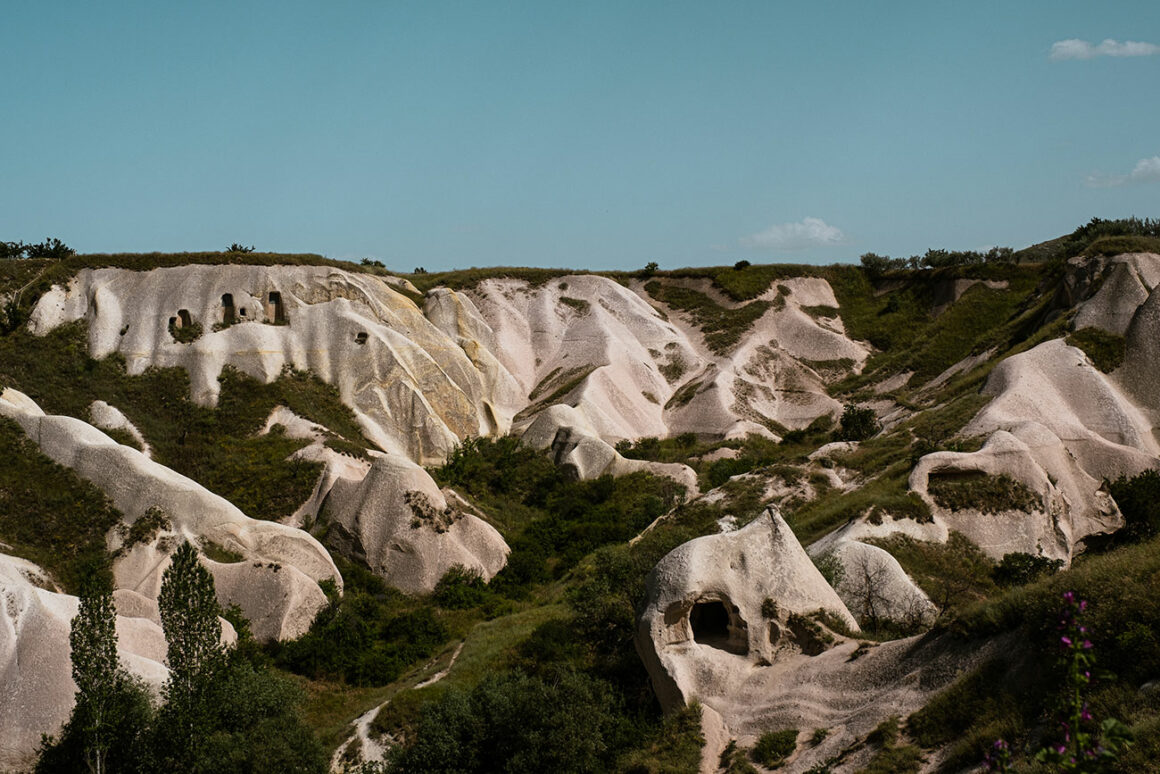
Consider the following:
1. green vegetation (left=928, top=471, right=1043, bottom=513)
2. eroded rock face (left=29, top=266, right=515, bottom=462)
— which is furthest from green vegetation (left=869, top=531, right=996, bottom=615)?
eroded rock face (left=29, top=266, right=515, bottom=462)

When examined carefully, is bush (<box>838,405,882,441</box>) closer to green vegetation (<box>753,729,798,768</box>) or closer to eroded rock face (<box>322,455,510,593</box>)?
eroded rock face (<box>322,455,510,593</box>)

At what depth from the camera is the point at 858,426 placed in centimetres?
5597

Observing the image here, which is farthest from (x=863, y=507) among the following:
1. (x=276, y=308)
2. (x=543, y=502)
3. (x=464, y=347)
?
(x=276, y=308)

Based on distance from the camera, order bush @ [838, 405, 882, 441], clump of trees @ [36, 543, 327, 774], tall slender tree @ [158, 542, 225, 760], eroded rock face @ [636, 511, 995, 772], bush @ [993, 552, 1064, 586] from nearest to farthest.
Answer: eroded rock face @ [636, 511, 995, 772]
clump of trees @ [36, 543, 327, 774]
tall slender tree @ [158, 542, 225, 760]
bush @ [993, 552, 1064, 586]
bush @ [838, 405, 882, 441]

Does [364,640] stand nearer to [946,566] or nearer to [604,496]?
[604,496]

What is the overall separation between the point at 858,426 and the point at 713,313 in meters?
29.3

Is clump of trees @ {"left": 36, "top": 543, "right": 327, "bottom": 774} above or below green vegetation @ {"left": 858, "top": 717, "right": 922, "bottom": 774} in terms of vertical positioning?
above

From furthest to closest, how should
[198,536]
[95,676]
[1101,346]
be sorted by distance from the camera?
[1101,346]
[198,536]
[95,676]

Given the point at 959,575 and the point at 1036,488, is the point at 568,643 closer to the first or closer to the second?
the point at 959,575

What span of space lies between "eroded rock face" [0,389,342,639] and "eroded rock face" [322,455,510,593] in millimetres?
3251

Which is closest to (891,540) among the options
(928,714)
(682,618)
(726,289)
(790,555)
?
(790,555)

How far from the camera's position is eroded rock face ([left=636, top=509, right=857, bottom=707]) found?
22250mm

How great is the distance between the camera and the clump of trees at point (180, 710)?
23.1m

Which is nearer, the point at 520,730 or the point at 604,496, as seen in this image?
the point at 520,730
